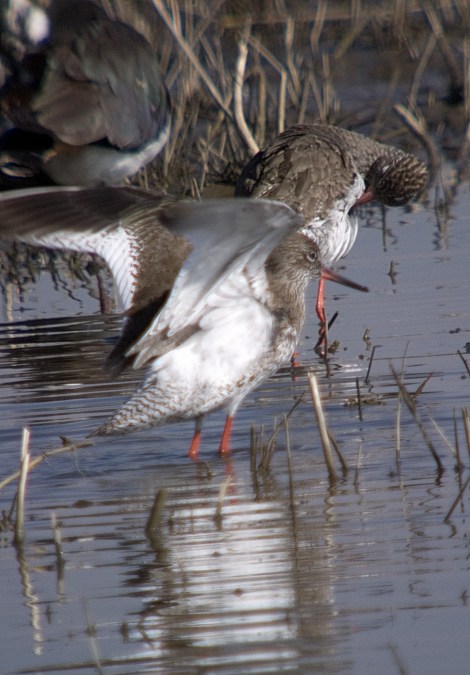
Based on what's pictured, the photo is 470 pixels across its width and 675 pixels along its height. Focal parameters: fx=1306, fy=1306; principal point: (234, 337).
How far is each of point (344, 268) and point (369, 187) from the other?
1.79 ft

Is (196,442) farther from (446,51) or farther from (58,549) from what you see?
(446,51)

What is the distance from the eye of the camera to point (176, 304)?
16.0ft

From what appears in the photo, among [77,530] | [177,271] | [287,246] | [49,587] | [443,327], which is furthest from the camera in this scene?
[443,327]

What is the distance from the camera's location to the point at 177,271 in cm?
514

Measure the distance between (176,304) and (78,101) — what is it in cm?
255

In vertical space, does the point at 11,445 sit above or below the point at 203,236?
below

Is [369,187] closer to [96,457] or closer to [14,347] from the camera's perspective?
[14,347]

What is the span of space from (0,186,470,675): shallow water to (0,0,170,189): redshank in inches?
37.7

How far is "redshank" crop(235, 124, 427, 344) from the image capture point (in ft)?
23.0

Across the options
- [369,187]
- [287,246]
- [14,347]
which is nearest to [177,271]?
[287,246]

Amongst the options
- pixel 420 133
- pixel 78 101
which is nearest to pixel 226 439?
pixel 78 101

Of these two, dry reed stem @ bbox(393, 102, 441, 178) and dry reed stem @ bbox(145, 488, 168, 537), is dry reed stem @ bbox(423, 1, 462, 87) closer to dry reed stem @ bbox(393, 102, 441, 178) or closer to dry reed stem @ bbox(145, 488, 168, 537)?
dry reed stem @ bbox(393, 102, 441, 178)

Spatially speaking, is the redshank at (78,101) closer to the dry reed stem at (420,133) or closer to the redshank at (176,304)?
the redshank at (176,304)

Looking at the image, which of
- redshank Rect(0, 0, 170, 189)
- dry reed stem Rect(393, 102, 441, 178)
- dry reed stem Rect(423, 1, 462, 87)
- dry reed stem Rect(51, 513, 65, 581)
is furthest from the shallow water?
dry reed stem Rect(423, 1, 462, 87)
